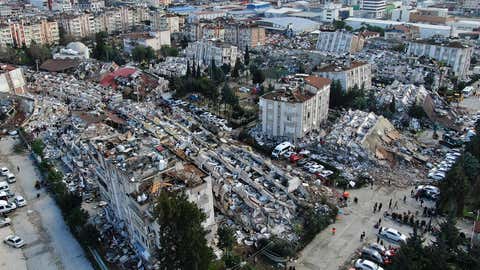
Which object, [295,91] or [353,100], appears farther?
[353,100]

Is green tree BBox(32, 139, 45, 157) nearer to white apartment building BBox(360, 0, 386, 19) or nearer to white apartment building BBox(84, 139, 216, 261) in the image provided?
white apartment building BBox(84, 139, 216, 261)

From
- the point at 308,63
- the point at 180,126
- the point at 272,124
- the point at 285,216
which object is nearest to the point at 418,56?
the point at 308,63

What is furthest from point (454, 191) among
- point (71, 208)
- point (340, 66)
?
point (340, 66)

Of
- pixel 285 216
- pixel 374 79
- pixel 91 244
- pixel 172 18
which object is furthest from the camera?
pixel 172 18

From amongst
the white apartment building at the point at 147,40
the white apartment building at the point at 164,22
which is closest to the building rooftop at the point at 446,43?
the white apartment building at the point at 147,40

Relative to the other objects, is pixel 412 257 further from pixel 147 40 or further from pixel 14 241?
pixel 147 40

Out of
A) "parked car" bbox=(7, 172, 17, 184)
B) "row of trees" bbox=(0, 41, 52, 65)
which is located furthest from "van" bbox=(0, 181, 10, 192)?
"row of trees" bbox=(0, 41, 52, 65)

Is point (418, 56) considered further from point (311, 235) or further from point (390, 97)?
point (311, 235)
